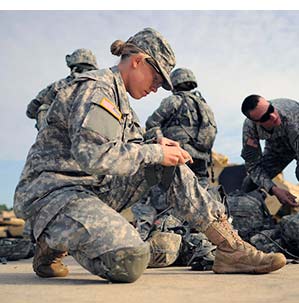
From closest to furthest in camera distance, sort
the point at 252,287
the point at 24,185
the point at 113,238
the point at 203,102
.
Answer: the point at 252,287
the point at 113,238
the point at 24,185
the point at 203,102

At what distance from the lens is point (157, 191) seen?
5.12 metres

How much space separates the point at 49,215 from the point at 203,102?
162 inches

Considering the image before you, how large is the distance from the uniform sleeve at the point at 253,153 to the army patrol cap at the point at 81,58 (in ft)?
7.00

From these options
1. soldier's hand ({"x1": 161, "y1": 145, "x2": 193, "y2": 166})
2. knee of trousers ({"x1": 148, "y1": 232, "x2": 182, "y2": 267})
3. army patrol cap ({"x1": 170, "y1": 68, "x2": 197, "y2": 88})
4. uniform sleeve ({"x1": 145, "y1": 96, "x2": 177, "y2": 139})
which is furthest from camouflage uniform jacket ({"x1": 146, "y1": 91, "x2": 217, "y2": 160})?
soldier's hand ({"x1": 161, "y1": 145, "x2": 193, "y2": 166})

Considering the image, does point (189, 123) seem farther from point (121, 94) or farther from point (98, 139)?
point (98, 139)

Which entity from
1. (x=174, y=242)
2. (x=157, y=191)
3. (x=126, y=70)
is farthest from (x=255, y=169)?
(x=126, y=70)

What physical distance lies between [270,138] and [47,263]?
277 centimetres

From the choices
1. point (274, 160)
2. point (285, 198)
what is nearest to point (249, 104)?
point (274, 160)

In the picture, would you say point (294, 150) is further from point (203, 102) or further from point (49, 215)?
point (49, 215)

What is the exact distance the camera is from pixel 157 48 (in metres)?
2.62

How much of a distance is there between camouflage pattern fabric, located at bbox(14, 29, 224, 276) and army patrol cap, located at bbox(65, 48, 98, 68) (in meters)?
3.50

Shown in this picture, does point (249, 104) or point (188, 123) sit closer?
point (249, 104)

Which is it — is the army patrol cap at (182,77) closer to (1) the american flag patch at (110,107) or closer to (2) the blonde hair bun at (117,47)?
(2) the blonde hair bun at (117,47)

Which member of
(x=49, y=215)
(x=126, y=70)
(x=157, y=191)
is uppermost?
(x=126, y=70)
